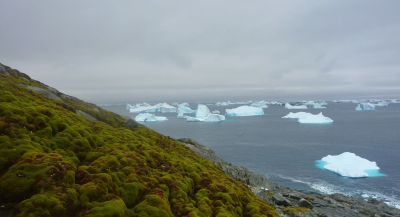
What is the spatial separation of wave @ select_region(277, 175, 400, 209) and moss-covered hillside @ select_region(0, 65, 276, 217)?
49.6m

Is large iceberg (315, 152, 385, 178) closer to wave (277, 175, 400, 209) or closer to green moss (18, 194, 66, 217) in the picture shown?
wave (277, 175, 400, 209)

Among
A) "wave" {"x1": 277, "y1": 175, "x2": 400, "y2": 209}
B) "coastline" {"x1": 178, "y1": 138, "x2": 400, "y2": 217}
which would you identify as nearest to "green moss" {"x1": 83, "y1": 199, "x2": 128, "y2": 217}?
"coastline" {"x1": 178, "y1": 138, "x2": 400, "y2": 217}

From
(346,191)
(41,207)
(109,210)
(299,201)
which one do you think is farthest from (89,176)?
(346,191)

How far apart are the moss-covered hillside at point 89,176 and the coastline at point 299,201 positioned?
15441mm

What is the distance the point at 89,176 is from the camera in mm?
17672

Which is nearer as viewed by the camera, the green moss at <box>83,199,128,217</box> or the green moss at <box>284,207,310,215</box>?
the green moss at <box>83,199,128,217</box>

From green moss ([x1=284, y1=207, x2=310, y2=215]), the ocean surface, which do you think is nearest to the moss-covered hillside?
green moss ([x1=284, y1=207, x2=310, y2=215])

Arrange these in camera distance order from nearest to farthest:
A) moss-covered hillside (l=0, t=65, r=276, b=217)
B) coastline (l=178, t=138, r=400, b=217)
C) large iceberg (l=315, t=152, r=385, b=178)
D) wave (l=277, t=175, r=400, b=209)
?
1. moss-covered hillside (l=0, t=65, r=276, b=217)
2. coastline (l=178, t=138, r=400, b=217)
3. wave (l=277, t=175, r=400, b=209)
4. large iceberg (l=315, t=152, r=385, b=178)

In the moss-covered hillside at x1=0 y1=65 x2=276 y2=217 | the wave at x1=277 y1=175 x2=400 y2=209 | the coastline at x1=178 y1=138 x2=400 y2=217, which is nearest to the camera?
the moss-covered hillside at x1=0 y1=65 x2=276 y2=217

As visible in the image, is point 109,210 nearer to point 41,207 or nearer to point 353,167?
point 41,207

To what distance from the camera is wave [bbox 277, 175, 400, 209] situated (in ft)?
207

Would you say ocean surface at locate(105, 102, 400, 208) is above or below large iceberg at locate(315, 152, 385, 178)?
below

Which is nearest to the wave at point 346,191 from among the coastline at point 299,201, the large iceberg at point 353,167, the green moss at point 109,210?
the coastline at point 299,201

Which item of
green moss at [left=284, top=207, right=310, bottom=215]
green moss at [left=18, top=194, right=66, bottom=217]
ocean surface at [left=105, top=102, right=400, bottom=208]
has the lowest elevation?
ocean surface at [left=105, top=102, right=400, bottom=208]
